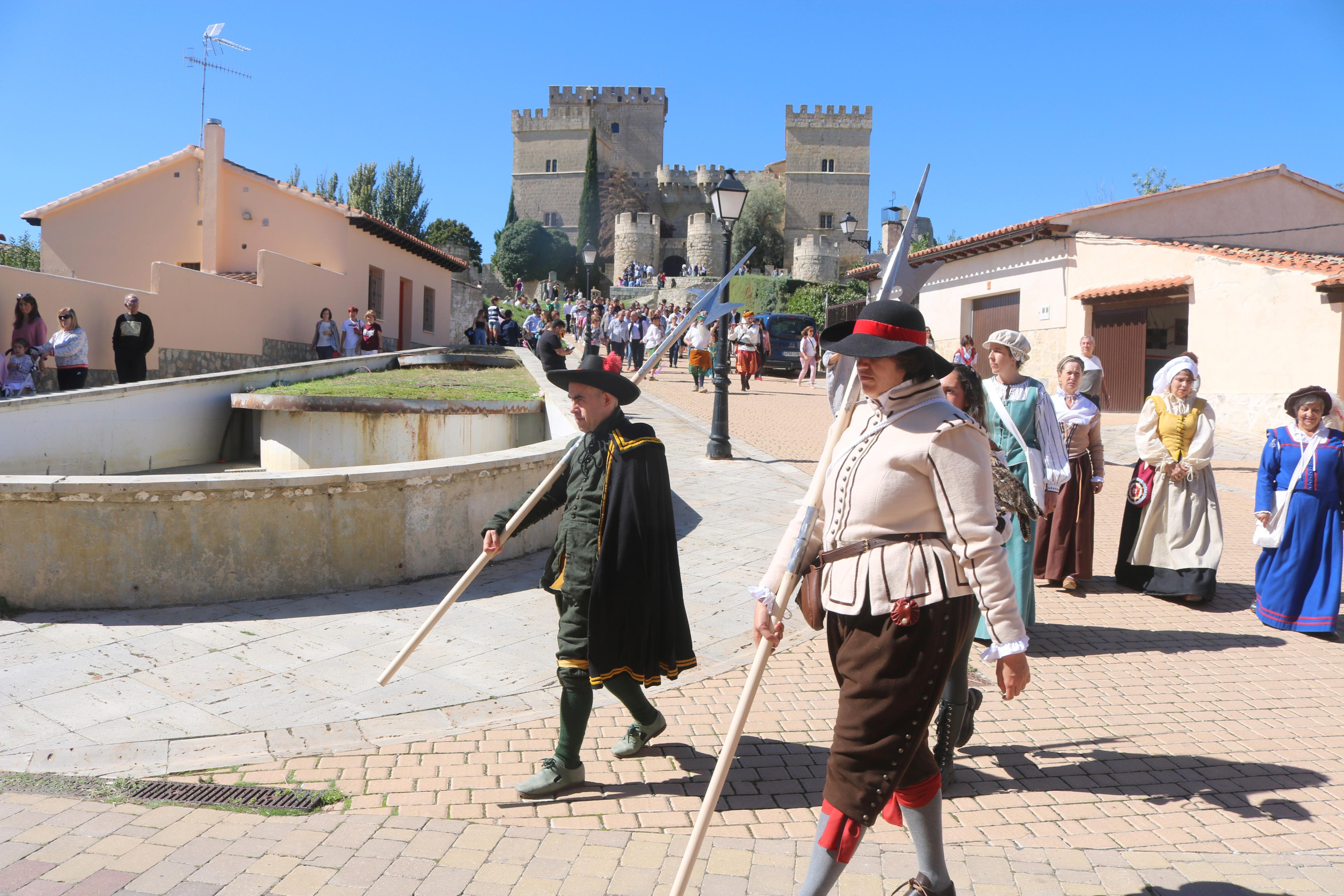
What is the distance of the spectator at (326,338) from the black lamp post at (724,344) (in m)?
10.7

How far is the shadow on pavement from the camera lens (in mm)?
3688

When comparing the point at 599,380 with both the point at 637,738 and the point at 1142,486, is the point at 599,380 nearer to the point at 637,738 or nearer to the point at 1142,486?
the point at 637,738

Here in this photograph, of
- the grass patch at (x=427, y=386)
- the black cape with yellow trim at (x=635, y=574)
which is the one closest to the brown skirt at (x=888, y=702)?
the black cape with yellow trim at (x=635, y=574)

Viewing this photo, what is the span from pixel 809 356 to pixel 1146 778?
848 inches

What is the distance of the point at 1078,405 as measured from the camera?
677 cm

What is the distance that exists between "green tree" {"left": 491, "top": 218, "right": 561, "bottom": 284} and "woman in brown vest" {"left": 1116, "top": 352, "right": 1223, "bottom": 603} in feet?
211

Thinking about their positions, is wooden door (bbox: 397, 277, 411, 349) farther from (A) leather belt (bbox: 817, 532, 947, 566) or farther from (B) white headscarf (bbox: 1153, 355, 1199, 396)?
(A) leather belt (bbox: 817, 532, 947, 566)

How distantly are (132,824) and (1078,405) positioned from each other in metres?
6.24

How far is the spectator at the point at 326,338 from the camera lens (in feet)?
64.2

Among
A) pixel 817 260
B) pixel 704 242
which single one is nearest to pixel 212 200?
pixel 817 260

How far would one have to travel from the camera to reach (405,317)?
2761 centimetres

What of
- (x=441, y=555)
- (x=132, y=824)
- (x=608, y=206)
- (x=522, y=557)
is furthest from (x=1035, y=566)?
(x=608, y=206)

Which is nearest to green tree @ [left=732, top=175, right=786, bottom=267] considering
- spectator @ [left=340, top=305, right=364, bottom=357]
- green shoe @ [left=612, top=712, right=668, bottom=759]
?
spectator @ [left=340, top=305, right=364, bottom=357]

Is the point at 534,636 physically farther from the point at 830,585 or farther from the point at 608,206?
the point at 608,206
